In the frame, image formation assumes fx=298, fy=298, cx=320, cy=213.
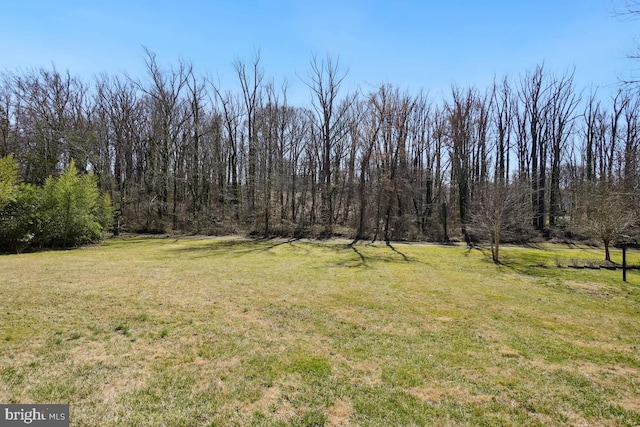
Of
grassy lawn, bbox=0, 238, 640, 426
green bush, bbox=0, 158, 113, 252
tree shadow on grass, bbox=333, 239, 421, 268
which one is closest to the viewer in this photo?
grassy lawn, bbox=0, 238, 640, 426

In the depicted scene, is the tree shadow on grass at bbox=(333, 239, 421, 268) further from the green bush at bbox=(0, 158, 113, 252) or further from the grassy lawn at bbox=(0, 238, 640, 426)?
the green bush at bbox=(0, 158, 113, 252)

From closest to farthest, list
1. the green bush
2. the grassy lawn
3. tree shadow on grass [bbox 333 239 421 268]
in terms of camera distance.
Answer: the grassy lawn
tree shadow on grass [bbox 333 239 421 268]
the green bush

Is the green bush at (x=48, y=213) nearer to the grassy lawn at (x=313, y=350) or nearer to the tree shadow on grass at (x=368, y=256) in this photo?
the grassy lawn at (x=313, y=350)

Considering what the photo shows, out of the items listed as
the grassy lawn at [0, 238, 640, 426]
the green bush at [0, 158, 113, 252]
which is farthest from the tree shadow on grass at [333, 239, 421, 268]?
the green bush at [0, 158, 113, 252]

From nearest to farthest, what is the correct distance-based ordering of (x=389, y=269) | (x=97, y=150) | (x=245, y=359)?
(x=245, y=359) → (x=389, y=269) → (x=97, y=150)

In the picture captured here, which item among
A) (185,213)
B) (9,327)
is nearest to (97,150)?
(185,213)

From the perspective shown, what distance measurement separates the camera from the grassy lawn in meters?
2.58

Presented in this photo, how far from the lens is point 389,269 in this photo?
9.87 meters

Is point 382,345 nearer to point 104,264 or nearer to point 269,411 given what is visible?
point 269,411

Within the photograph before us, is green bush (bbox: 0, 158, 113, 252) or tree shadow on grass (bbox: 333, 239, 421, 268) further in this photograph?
green bush (bbox: 0, 158, 113, 252)

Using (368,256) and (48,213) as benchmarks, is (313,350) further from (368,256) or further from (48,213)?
(48,213)

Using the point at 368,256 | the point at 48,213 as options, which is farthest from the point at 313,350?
the point at 48,213

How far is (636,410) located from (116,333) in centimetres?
576

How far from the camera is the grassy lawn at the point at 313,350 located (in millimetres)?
2576
